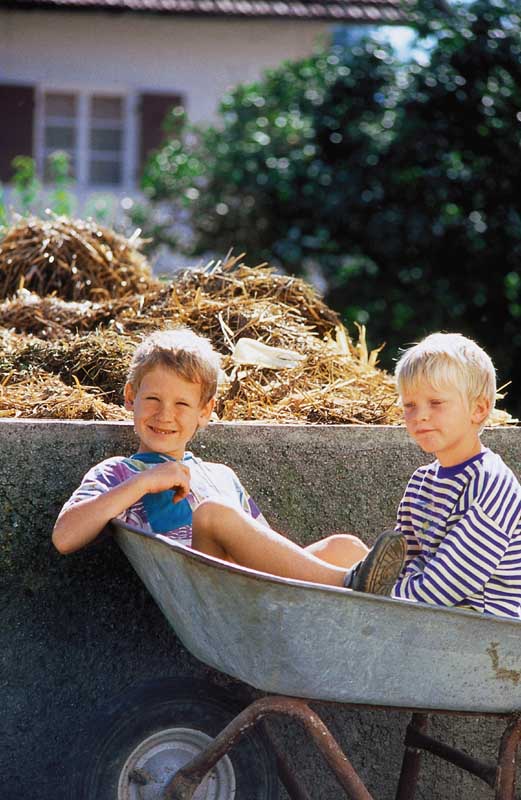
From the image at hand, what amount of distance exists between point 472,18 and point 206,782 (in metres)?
5.87

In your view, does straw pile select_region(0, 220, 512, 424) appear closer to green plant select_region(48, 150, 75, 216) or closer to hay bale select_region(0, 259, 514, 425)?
hay bale select_region(0, 259, 514, 425)

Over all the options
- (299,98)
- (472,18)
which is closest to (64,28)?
(299,98)

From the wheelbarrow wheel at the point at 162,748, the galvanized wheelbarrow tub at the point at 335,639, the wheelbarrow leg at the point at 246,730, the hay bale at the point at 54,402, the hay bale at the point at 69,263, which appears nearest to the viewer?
the galvanized wheelbarrow tub at the point at 335,639

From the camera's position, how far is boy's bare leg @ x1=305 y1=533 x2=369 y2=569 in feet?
9.05

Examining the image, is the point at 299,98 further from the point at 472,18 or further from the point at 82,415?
the point at 82,415

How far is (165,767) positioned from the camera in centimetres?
250

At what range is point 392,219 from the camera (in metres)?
7.07

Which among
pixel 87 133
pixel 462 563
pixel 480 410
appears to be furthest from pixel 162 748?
pixel 87 133

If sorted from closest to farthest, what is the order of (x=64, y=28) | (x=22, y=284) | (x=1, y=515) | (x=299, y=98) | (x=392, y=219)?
1. (x=1, y=515)
2. (x=22, y=284)
3. (x=392, y=219)
4. (x=299, y=98)
5. (x=64, y=28)

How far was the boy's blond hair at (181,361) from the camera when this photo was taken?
275 centimetres

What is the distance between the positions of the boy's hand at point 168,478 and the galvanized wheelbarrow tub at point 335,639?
14 centimetres

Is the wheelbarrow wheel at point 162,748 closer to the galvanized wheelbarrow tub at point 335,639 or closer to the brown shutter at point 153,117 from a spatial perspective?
the galvanized wheelbarrow tub at point 335,639

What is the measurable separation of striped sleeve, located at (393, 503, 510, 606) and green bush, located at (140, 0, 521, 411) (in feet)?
15.4

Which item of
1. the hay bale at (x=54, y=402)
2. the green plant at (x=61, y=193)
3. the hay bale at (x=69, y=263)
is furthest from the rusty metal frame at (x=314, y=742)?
the green plant at (x=61, y=193)
